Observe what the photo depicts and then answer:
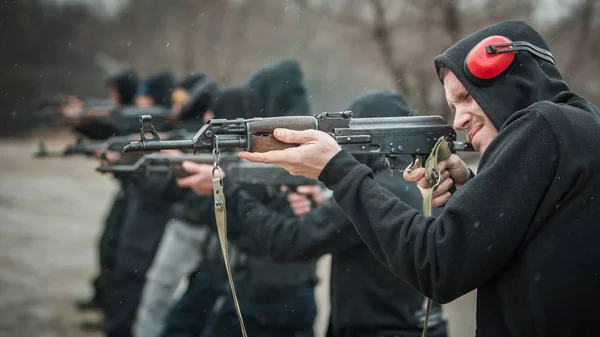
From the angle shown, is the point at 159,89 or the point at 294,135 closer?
the point at 294,135

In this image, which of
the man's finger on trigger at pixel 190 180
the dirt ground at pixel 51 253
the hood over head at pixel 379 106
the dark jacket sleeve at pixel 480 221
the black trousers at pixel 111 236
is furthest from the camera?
the black trousers at pixel 111 236

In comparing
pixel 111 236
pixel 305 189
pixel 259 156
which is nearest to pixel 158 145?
pixel 259 156

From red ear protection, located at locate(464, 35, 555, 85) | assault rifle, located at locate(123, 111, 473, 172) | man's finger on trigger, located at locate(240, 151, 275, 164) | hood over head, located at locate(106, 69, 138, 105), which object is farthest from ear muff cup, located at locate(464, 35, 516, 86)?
hood over head, located at locate(106, 69, 138, 105)

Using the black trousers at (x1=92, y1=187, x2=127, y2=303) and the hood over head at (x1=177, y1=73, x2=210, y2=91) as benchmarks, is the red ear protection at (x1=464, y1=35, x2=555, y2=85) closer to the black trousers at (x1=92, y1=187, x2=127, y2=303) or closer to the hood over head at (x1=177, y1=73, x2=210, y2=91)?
the black trousers at (x1=92, y1=187, x2=127, y2=303)

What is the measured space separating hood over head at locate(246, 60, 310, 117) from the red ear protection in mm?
2740

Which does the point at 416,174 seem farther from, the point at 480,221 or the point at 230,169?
the point at 230,169

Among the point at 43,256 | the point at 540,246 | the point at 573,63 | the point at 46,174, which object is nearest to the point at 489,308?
the point at 540,246

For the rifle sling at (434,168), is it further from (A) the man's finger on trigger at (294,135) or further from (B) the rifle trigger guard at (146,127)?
(B) the rifle trigger guard at (146,127)

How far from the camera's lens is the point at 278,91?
5.10 meters

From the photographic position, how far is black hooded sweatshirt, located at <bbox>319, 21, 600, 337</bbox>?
1.89 meters

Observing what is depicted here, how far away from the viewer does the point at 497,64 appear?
222 centimetres

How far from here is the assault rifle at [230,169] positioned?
410 centimetres

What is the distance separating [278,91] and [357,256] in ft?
6.91

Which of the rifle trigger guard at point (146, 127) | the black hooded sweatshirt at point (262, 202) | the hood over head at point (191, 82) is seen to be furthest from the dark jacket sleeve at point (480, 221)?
the hood over head at point (191, 82)
